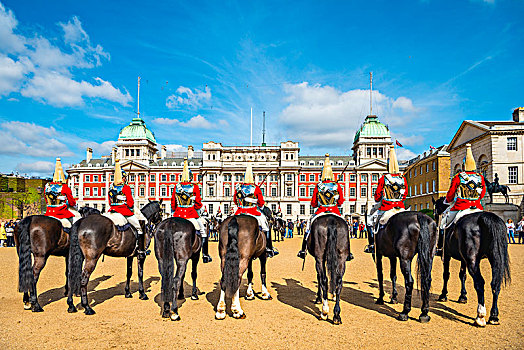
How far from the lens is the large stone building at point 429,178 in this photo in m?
43.9

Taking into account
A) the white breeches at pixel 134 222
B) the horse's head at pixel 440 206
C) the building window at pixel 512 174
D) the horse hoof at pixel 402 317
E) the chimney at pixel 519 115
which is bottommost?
the horse hoof at pixel 402 317

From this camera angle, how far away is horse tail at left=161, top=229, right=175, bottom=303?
6.86m

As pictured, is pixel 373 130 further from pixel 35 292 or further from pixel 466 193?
pixel 35 292

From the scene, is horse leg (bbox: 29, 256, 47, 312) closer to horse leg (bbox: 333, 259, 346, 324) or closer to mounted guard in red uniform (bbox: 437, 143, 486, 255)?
horse leg (bbox: 333, 259, 346, 324)

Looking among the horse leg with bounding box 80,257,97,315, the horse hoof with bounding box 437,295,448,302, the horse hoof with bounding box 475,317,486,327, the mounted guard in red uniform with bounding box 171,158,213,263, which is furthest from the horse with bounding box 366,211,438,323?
the horse leg with bounding box 80,257,97,315

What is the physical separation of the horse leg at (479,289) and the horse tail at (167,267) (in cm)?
577

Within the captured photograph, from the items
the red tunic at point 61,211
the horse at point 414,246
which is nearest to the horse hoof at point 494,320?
the horse at point 414,246

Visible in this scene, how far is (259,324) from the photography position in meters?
6.50

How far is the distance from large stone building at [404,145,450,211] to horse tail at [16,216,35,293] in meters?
41.3

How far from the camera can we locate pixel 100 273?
40.4ft

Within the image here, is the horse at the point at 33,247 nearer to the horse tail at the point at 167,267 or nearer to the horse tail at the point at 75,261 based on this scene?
the horse tail at the point at 75,261

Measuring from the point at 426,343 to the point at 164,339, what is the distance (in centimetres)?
421

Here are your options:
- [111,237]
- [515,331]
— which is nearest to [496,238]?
[515,331]

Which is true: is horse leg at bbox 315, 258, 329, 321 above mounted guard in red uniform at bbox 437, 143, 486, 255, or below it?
below
